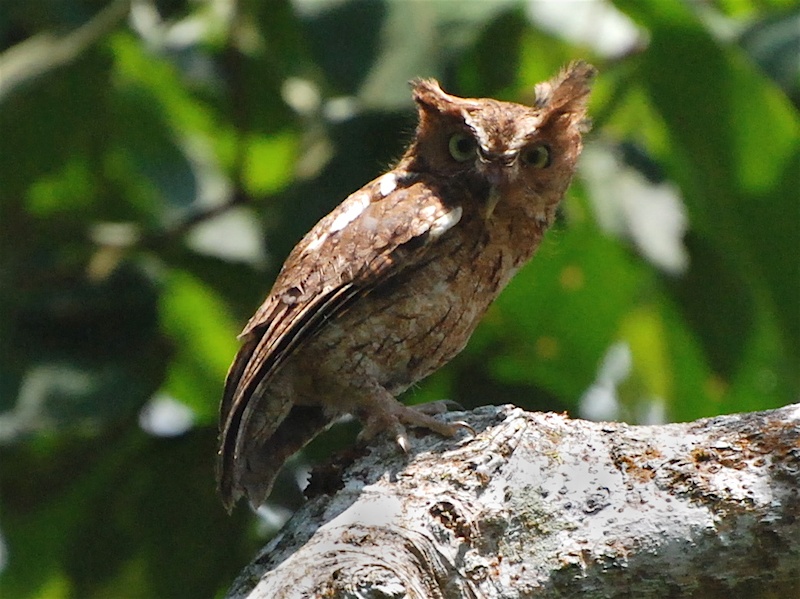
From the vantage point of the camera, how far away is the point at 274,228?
14.9 ft

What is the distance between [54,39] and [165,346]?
1.15 meters

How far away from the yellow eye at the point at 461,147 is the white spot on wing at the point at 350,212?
0.98 ft

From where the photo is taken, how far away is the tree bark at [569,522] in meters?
2.35

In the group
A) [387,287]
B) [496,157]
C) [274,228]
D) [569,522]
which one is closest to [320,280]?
[387,287]

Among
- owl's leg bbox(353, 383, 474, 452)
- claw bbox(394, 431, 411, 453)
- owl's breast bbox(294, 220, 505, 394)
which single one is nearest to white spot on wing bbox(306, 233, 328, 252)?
owl's breast bbox(294, 220, 505, 394)

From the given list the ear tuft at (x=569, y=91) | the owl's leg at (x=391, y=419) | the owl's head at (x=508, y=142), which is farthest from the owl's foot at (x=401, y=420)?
the ear tuft at (x=569, y=91)

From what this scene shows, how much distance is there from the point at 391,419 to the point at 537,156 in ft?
3.68

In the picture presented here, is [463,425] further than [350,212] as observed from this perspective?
No

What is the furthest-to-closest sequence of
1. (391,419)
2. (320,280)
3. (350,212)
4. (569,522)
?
(350,212)
(320,280)
(391,419)
(569,522)

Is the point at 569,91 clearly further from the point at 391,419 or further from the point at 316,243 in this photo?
the point at 391,419

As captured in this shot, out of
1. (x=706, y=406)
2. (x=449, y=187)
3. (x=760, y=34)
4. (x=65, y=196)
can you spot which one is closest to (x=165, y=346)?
(x=65, y=196)

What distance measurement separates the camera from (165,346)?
4734 mm

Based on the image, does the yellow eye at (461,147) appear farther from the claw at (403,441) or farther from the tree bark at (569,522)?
the tree bark at (569,522)

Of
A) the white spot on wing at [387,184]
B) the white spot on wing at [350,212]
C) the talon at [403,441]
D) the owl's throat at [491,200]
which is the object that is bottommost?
the talon at [403,441]
